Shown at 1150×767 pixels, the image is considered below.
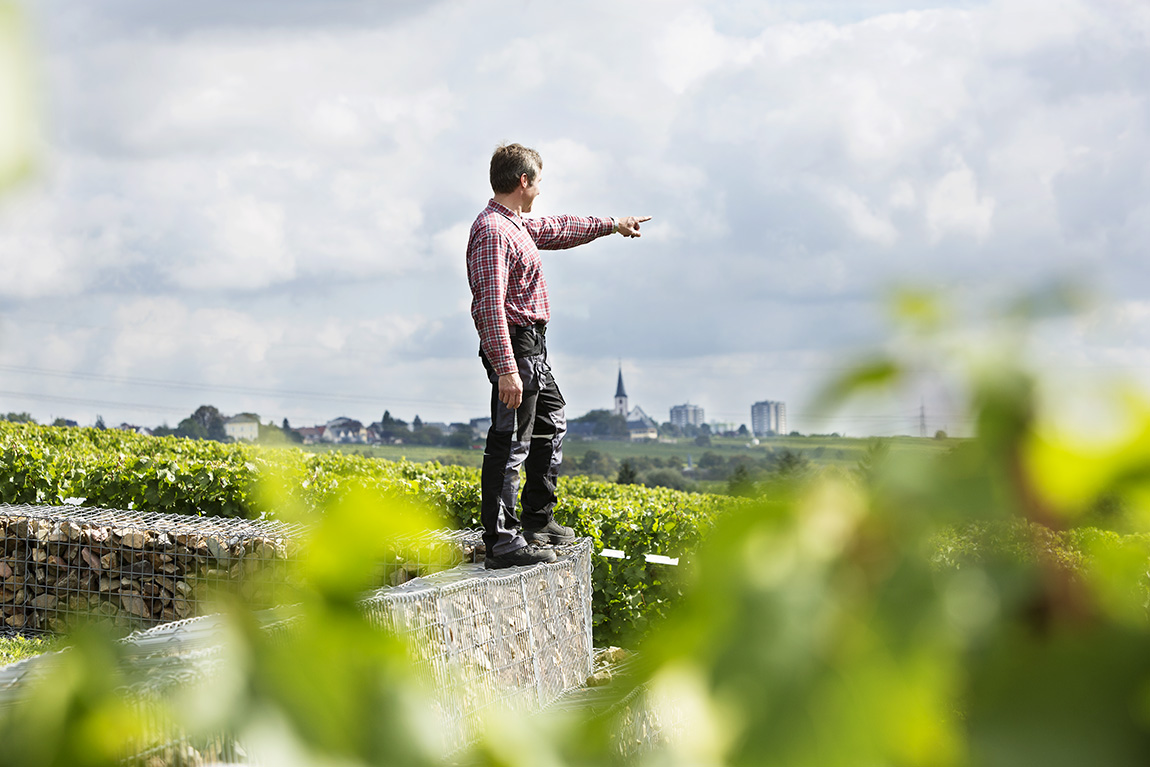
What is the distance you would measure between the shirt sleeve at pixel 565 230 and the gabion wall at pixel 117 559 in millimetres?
2495

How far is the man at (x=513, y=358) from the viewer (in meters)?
4.30

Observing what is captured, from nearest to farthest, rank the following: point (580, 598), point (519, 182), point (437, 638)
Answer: point (437, 638)
point (519, 182)
point (580, 598)

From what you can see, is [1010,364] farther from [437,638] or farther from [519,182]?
[519,182]

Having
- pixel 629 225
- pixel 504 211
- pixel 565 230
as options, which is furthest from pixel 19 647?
pixel 629 225

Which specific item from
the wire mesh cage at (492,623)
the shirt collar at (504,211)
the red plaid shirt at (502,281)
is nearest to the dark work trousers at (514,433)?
the red plaid shirt at (502,281)

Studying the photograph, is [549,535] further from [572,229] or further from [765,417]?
[765,417]

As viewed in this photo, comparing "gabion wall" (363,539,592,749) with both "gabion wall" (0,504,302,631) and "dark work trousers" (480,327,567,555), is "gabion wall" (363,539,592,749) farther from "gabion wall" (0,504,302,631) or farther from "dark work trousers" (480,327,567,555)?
"gabion wall" (0,504,302,631)

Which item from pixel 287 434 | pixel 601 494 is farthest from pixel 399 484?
pixel 287 434

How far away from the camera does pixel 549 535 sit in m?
5.04

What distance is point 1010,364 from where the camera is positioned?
29 cm

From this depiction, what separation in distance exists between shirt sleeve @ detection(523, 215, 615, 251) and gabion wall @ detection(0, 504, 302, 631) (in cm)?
249

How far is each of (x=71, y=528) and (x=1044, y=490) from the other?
7.25 metres

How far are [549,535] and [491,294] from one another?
5.00 feet

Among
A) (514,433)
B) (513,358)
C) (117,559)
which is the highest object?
(513,358)
